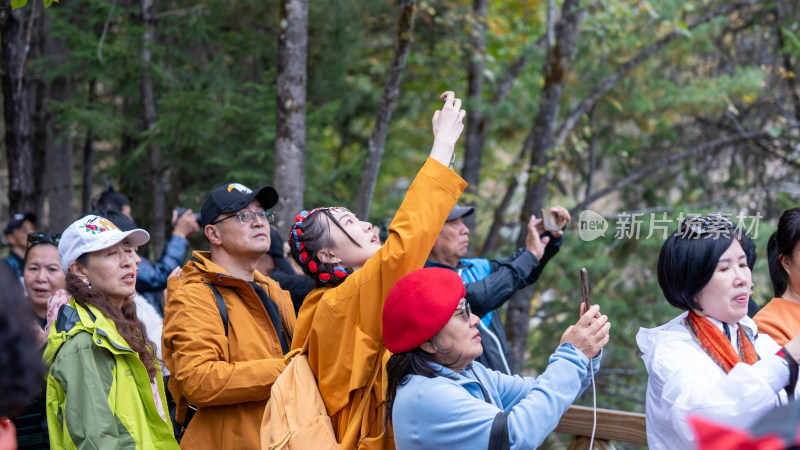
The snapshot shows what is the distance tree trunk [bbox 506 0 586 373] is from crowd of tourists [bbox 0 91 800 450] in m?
4.56

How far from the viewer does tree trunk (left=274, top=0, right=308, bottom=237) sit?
5.62 metres

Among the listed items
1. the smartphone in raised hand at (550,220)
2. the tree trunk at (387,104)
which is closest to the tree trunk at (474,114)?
the tree trunk at (387,104)

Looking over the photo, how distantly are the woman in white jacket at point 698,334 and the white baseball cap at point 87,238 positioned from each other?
2.37 metres

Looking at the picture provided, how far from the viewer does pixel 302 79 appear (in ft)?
18.8

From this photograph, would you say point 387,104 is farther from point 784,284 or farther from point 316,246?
point 784,284

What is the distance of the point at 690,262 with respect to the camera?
2.72 meters

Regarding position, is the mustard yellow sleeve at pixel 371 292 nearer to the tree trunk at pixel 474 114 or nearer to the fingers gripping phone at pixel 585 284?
the fingers gripping phone at pixel 585 284

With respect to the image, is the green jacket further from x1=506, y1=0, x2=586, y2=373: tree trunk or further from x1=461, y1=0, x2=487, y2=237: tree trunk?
x1=461, y1=0, x2=487, y2=237: tree trunk

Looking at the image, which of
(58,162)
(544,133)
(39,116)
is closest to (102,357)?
(544,133)

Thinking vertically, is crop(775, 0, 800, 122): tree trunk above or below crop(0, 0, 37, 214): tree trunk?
above

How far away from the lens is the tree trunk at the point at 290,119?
221 inches

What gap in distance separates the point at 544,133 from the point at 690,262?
5.47m

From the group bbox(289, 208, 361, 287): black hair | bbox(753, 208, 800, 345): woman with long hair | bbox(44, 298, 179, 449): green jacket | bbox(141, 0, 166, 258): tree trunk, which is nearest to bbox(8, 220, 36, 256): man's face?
bbox(141, 0, 166, 258): tree trunk

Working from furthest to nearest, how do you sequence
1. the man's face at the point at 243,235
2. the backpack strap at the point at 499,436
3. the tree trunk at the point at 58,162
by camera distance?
the tree trunk at the point at 58,162 → the man's face at the point at 243,235 → the backpack strap at the point at 499,436
